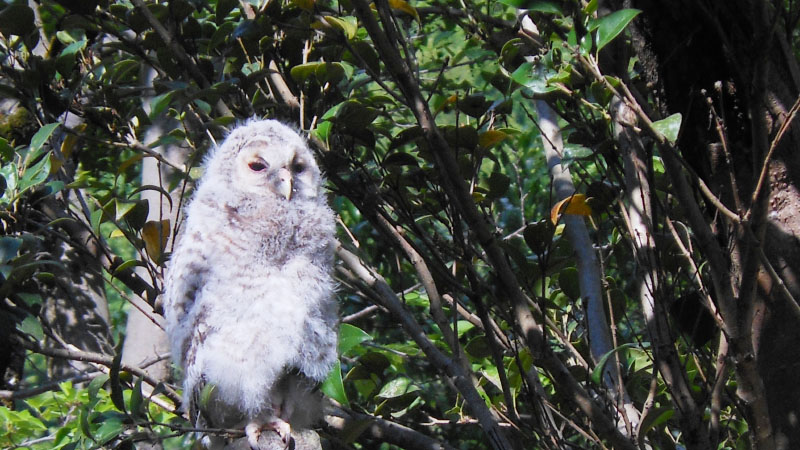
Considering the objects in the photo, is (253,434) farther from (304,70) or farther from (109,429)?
(304,70)

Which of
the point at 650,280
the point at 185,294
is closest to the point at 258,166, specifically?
the point at 185,294

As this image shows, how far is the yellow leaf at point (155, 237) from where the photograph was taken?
2.40 metres

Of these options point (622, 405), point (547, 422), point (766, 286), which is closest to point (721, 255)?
point (766, 286)

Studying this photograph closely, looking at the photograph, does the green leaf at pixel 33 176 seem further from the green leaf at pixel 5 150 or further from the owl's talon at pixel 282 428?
the owl's talon at pixel 282 428

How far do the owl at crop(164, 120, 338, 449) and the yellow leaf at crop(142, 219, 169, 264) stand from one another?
4.6 inches

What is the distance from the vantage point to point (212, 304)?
2174mm

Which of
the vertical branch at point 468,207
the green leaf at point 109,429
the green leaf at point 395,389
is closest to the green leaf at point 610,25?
the vertical branch at point 468,207

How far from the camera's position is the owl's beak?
7.55 ft

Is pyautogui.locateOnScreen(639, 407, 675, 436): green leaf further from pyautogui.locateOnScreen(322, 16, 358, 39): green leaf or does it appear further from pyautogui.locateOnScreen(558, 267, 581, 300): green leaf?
pyautogui.locateOnScreen(322, 16, 358, 39): green leaf

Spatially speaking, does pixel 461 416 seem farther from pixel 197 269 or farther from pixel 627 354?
pixel 197 269

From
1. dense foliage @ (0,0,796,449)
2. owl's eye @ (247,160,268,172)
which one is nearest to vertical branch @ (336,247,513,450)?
dense foliage @ (0,0,796,449)

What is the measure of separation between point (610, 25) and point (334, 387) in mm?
1203

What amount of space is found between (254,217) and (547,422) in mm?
1051

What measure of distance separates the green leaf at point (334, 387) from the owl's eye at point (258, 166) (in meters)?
0.64
